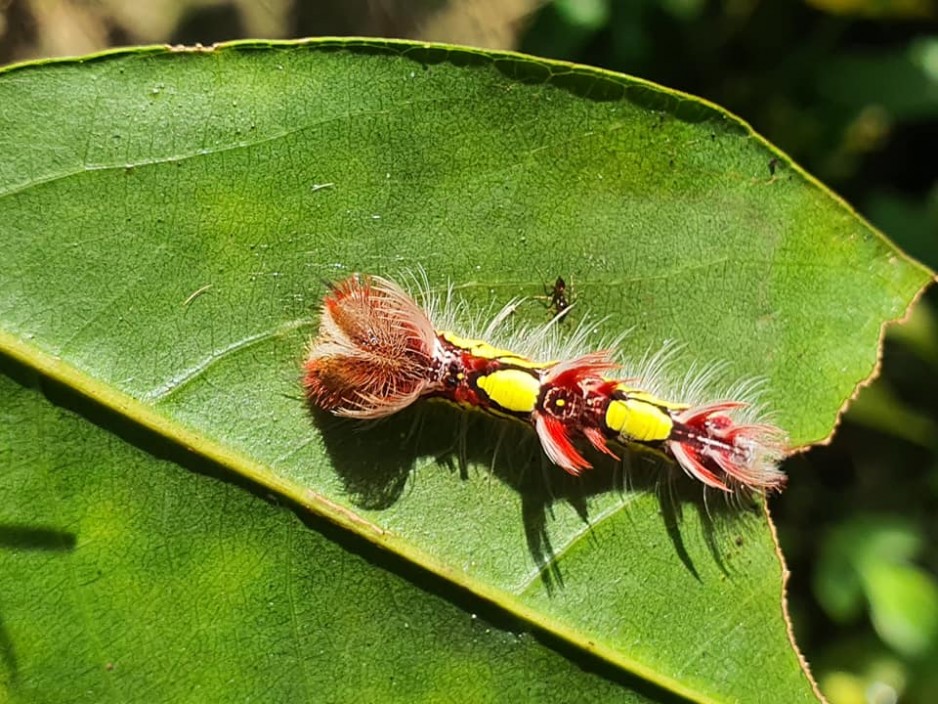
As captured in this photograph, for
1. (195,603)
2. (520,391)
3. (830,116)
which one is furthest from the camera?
(830,116)

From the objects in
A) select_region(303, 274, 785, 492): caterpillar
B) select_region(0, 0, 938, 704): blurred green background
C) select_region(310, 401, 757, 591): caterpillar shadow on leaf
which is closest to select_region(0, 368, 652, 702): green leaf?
select_region(310, 401, 757, 591): caterpillar shadow on leaf

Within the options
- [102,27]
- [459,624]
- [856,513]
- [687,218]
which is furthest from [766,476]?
[102,27]

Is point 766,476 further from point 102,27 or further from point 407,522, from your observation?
point 102,27

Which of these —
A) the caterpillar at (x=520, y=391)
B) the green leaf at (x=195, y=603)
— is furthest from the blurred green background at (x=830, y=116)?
the green leaf at (x=195, y=603)

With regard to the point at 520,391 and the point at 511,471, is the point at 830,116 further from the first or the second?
the point at 511,471

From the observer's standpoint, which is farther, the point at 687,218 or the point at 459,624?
the point at 687,218

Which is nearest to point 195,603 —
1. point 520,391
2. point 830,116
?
point 520,391
